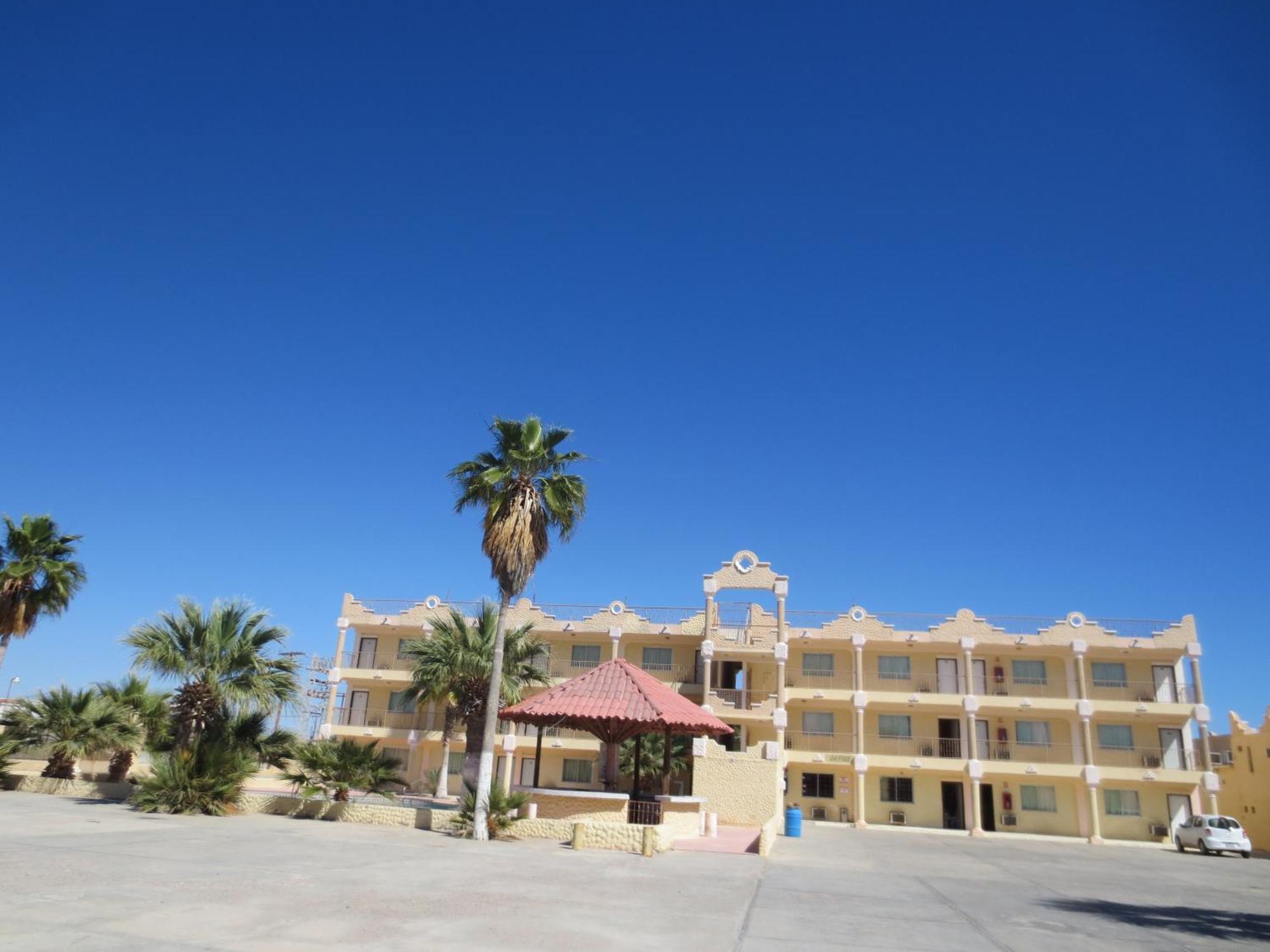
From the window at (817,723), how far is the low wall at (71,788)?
29001 millimetres

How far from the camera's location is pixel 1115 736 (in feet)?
131

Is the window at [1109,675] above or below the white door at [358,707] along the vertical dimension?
above

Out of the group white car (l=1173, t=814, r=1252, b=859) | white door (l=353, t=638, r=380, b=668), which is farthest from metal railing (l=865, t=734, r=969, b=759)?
white door (l=353, t=638, r=380, b=668)

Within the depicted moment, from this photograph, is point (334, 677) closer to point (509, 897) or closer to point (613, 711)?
point (613, 711)

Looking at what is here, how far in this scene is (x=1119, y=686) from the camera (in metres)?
40.4

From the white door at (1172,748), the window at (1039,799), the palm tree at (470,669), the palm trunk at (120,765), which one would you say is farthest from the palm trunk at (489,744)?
the white door at (1172,748)

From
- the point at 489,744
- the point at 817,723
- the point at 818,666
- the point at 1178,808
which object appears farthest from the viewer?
the point at 818,666

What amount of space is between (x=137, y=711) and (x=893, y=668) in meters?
32.5

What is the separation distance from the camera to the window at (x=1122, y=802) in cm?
3856

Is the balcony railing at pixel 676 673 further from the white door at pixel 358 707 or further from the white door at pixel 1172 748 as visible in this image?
the white door at pixel 1172 748

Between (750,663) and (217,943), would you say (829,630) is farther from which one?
(217,943)

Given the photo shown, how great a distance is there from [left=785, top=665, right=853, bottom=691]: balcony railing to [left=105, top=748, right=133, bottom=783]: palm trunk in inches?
1100

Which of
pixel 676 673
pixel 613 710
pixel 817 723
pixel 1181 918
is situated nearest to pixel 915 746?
pixel 817 723

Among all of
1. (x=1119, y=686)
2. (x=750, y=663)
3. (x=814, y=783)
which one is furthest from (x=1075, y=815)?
(x=750, y=663)
